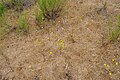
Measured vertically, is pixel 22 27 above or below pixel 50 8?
below

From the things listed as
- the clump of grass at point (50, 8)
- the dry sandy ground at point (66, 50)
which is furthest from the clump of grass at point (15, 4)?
the clump of grass at point (50, 8)

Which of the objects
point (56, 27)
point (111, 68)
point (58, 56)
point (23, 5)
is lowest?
point (111, 68)

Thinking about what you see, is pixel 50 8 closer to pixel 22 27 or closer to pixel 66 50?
pixel 22 27

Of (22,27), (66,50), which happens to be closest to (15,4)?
(22,27)

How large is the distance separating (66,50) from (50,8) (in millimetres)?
916

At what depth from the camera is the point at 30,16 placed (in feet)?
11.7

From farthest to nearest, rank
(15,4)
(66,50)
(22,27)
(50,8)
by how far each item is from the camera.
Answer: (15,4), (50,8), (22,27), (66,50)

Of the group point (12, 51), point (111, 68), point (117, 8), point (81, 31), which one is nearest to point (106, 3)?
point (117, 8)

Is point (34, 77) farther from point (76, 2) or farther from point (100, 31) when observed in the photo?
point (76, 2)

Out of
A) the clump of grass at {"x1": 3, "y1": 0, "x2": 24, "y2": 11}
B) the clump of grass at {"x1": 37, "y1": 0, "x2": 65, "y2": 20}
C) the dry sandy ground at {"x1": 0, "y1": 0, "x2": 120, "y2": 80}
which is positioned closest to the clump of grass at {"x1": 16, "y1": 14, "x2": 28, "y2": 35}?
the dry sandy ground at {"x1": 0, "y1": 0, "x2": 120, "y2": 80}

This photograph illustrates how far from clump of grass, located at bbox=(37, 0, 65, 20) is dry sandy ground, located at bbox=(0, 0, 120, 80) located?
5.0 inches

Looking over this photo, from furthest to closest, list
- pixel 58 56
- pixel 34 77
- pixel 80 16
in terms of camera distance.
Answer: pixel 80 16 → pixel 58 56 → pixel 34 77

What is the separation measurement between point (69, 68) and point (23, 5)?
70.6 inches

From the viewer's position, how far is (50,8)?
342 cm
